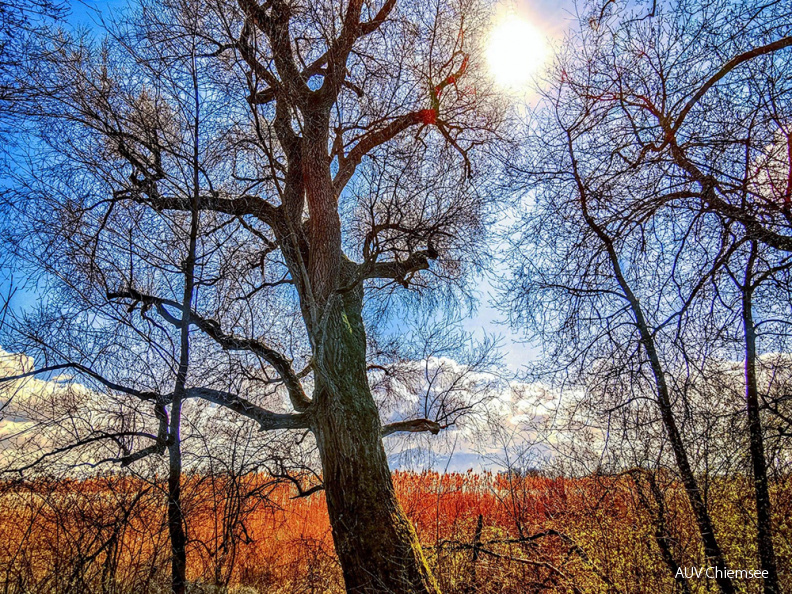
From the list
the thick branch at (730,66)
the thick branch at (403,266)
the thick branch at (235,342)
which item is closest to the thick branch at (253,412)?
the thick branch at (235,342)

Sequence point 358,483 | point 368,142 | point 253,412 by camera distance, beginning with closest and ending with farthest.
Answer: point 358,483 → point 253,412 → point 368,142

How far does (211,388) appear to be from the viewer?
165 inches

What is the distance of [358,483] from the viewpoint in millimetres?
3855

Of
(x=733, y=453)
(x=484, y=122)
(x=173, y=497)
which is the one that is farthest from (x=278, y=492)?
(x=484, y=122)

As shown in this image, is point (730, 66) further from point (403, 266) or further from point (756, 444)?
point (403, 266)

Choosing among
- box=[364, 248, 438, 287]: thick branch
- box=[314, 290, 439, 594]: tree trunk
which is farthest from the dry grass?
box=[364, 248, 438, 287]: thick branch

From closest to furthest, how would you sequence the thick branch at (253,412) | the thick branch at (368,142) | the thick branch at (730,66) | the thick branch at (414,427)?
the thick branch at (730,66), the thick branch at (253,412), the thick branch at (368,142), the thick branch at (414,427)

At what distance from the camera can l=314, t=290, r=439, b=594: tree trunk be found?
11.4 ft

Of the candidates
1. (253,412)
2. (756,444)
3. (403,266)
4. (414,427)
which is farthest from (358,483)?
(756,444)

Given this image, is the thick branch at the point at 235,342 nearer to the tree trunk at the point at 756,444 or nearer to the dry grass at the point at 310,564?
the dry grass at the point at 310,564

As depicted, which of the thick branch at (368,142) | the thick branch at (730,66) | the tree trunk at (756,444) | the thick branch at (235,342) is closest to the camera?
the thick branch at (730,66)

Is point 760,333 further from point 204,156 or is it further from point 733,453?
point 204,156

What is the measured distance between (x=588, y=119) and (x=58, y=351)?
521cm

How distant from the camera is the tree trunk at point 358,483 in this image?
3.49 m
